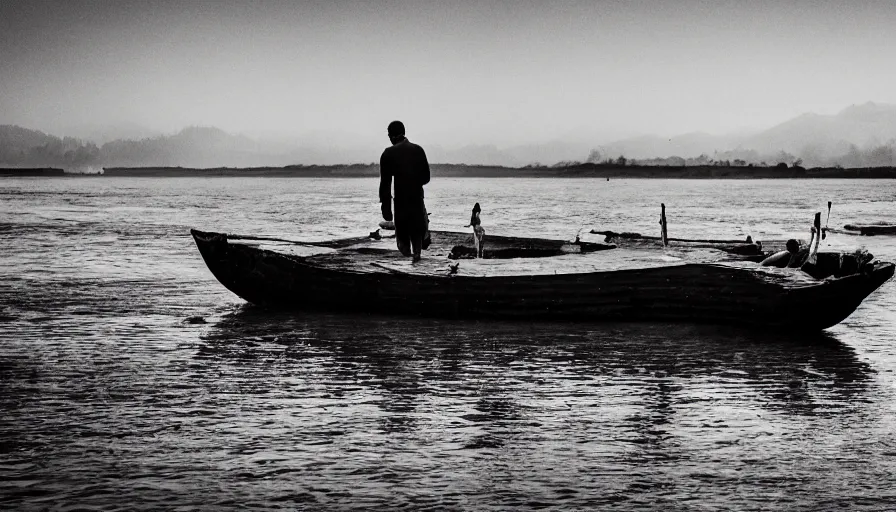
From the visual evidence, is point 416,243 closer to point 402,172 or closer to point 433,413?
point 402,172

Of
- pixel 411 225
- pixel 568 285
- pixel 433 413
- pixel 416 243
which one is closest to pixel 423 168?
pixel 411 225

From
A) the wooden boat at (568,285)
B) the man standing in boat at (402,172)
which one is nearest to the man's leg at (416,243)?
the wooden boat at (568,285)

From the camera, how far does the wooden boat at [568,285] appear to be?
10.9m

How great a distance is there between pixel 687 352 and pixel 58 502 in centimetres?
679

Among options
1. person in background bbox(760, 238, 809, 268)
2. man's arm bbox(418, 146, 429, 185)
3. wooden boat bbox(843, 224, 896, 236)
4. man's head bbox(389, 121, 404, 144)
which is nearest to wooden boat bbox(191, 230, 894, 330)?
person in background bbox(760, 238, 809, 268)

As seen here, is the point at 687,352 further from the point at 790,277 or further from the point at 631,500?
the point at 631,500

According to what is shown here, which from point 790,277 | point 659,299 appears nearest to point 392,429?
point 659,299

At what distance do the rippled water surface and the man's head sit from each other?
2.30m

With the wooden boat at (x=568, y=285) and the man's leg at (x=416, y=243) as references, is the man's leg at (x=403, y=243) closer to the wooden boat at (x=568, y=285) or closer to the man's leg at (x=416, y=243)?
the wooden boat at (x=568, y=285)

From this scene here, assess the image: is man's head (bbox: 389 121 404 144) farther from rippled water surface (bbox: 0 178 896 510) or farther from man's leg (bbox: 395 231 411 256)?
rippled water surface (bbox: 0 178 896 510)

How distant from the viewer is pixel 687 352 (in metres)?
10.2

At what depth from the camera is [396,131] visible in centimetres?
1170

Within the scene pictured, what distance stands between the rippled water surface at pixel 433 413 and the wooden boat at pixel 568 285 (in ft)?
0.86

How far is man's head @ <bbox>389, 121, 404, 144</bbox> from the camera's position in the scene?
38.2ft
